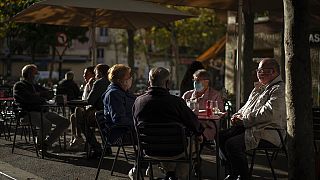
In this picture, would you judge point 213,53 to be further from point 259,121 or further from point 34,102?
point 259,121

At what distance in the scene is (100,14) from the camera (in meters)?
13.4

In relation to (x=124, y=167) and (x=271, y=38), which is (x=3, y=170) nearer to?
(x=124, y=167)

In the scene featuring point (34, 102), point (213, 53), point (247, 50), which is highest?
point (213, 53)

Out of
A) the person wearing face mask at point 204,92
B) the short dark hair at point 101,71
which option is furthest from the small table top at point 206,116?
the short dark hair at point 101,71

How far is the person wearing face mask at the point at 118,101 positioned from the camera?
743 centimetres

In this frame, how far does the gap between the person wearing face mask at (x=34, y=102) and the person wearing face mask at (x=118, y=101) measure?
2.59m

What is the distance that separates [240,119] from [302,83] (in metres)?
1.20

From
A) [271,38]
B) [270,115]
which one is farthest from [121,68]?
[271,38]

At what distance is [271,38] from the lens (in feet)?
71.2

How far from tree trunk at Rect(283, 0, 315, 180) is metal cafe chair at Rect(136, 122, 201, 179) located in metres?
1.08

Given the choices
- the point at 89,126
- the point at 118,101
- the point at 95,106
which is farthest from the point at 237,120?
the point at 89,126

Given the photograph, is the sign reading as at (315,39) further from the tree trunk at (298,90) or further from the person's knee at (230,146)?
the tree trunk at (298,90)

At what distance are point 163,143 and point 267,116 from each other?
136 centimetres

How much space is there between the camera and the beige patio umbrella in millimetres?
11016
